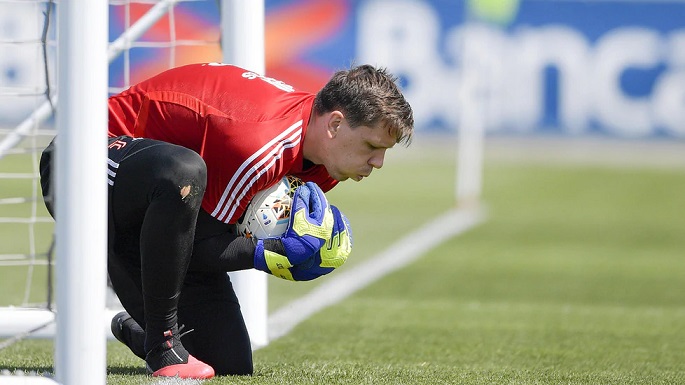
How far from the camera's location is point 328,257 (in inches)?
157

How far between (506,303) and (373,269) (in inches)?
79.9

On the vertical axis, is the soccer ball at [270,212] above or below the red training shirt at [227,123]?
below

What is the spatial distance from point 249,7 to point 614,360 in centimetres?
217

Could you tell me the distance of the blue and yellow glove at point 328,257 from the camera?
3.99 metres

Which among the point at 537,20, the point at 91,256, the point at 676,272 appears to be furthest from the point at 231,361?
the point at 537,20

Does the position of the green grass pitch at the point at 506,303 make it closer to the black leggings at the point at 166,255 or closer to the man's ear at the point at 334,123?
the black leggings at the point at 166,255

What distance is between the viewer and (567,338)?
577cm

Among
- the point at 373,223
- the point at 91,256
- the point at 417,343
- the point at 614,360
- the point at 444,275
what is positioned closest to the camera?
the point at 91,256

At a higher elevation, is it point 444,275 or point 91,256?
point 91,256

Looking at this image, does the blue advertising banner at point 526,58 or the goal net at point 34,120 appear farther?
the blue advertising banner at point 526,58

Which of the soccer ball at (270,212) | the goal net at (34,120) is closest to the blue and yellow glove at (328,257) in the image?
the soccer ball at (270,212)

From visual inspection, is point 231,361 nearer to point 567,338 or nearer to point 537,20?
point 567,338

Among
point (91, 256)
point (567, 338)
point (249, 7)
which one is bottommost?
point (567, 338)

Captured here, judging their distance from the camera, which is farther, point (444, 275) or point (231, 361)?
point (444, 275)
